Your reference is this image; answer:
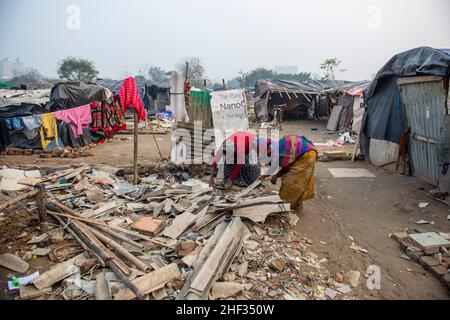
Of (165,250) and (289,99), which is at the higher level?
(289,99)

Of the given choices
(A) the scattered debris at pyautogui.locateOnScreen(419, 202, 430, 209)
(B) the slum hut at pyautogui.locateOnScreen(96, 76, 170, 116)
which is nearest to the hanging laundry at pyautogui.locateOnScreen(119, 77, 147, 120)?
(A) the scattered debris at pyautogui.locateOnScreen(419, 202, 430, 209)

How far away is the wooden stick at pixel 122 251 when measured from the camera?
3.35 m

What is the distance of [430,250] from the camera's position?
393 cm

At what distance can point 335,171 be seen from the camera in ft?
27.1

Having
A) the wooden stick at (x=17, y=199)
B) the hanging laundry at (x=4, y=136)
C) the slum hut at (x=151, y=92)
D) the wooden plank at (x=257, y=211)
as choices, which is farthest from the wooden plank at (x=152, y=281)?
the slum hut at (x=151, y=92)

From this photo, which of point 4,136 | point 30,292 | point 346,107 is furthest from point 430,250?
point 346,107

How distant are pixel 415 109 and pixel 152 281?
23.5ft

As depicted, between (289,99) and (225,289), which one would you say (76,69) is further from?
(225,289)

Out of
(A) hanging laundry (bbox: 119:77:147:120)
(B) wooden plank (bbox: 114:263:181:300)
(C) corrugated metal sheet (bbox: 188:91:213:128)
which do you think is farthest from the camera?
(C) corrugated metal sheet (bbox: 188:91:213:128)

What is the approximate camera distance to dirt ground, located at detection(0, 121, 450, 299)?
138 inches

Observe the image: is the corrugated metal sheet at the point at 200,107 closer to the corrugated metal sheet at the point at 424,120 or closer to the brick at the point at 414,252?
the corrugated metal sheet at the point at 424,120

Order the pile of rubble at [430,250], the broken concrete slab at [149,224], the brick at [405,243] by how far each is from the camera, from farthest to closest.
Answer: the broken concrete slab at [149,224], the brick at [405,243], the pile of rubble at [430,250]

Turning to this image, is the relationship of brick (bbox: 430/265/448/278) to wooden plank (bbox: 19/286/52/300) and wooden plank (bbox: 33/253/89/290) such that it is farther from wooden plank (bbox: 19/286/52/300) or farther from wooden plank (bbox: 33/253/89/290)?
wooden plank (bbox: 19/286/52/300)
